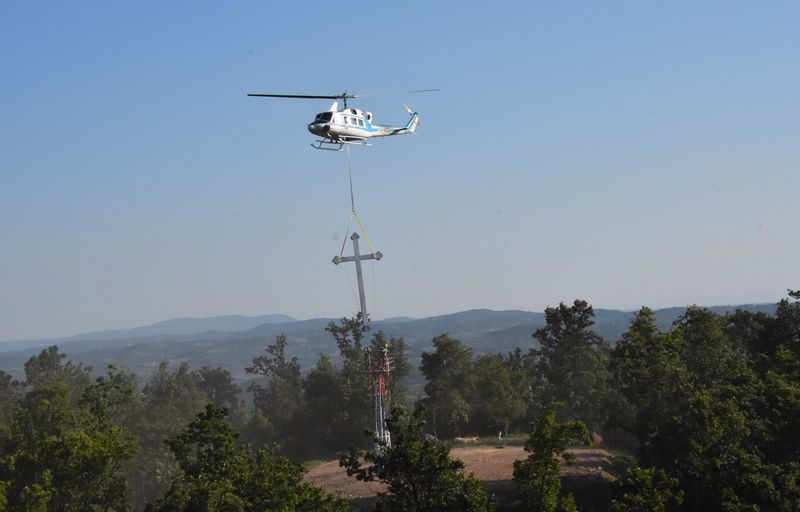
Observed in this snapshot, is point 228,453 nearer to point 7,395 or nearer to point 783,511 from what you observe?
point 783,511

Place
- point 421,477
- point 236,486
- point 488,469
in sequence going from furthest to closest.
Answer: point 488,469, point 236,486, point 421,477

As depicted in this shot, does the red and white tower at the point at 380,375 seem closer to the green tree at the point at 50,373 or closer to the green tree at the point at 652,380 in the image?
the green tree at the point at 652,380

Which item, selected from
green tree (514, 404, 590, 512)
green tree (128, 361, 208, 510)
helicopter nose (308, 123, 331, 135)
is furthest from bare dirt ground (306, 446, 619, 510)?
green tree (128, 361, 208, 510)

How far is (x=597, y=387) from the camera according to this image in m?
87.3

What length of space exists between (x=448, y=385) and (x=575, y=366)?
16.0 metres

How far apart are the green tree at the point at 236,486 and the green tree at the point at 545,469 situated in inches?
308

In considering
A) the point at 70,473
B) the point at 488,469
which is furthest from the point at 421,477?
the point at 488,469

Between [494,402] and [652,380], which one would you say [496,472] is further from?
[494,402]

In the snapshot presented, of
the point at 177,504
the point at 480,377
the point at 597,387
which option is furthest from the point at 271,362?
the point at 177,504

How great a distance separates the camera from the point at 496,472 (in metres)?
62.3

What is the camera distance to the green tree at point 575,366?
280ft

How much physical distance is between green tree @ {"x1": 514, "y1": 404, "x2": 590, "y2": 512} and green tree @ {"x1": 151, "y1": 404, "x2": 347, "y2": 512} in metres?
7.81

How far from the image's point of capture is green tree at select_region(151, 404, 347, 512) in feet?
115

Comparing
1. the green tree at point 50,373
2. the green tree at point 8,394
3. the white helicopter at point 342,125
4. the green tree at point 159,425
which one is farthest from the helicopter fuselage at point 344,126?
the green tree at point 50,373
